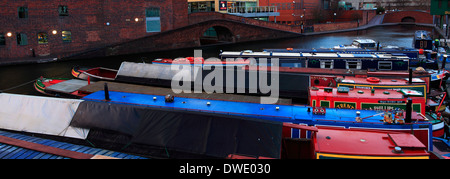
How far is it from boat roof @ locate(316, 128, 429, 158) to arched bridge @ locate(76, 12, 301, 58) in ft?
113

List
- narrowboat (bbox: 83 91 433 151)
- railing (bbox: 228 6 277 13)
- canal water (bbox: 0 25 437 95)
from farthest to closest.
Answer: railing (bbox: 228 6 277 13), canal water (bbox: 0 25 437 95), narrowboat (bbox: 83 91 433 151)

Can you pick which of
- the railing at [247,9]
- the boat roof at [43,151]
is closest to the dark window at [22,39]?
the boat roof at [43,151]

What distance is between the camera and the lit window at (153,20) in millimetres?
44125

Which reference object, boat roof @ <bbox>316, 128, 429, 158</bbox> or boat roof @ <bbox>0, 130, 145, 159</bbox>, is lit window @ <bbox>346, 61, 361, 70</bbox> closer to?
boat roof @ <bbox>316, 128, 429, 158</bbox>

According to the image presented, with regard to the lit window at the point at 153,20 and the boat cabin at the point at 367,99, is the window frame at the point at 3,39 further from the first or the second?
the boat cabin at the point at 367,99

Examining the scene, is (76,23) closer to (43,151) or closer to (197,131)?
(43,151)

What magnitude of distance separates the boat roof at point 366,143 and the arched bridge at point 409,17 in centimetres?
7761

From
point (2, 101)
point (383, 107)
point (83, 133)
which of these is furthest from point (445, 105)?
point (2, 101)

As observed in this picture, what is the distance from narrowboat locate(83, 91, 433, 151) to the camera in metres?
11.3

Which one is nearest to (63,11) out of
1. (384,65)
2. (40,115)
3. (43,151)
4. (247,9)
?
(40,115)

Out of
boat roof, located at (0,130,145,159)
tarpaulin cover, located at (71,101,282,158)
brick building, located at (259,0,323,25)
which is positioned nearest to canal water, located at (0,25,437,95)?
tarpaulin cover, located at (71,101,282,158)

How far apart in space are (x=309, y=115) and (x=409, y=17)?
7955 cm

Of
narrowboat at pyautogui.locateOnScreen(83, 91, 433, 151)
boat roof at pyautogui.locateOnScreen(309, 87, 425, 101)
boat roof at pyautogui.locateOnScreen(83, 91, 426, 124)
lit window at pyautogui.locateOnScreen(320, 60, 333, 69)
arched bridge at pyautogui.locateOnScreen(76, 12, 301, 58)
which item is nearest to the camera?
narrowboat at pyautogui.locateOnScreen(83, 91, 433, 151)

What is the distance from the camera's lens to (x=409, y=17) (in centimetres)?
8050
